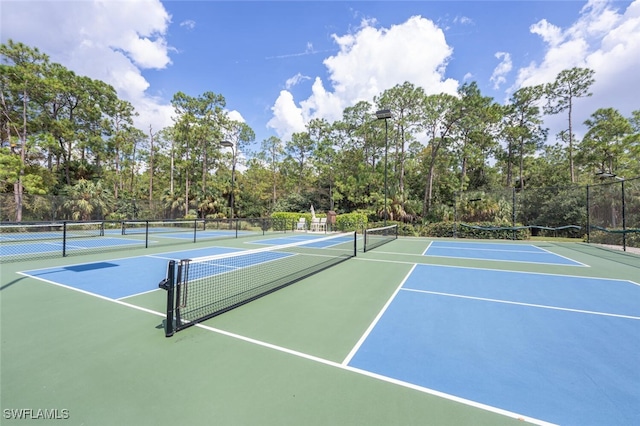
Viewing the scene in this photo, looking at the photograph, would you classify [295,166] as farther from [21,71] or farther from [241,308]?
[241,308]

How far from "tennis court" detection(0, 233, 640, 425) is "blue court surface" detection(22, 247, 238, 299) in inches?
3.4

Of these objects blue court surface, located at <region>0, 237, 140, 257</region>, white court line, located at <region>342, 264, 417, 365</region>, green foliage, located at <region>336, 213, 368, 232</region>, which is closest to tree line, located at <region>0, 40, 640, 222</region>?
green foliage, located at <region>336, 213, 368, 232</region>

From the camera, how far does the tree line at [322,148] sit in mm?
21062

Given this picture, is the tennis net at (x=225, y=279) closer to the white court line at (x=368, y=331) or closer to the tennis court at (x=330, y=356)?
the tennis court at (x=330, y=356)

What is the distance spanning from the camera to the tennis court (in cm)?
210

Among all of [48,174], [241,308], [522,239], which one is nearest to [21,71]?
[48,174]

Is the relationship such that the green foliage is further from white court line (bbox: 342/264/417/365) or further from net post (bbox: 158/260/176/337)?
net post (bbox: 158/260/176/337)

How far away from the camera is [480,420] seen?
6.56ft

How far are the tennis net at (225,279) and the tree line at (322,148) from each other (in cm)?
1217

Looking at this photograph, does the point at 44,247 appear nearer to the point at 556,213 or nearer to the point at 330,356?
the point at 330,356

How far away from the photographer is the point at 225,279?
20.3ft

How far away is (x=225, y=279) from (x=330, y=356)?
4.09 meters

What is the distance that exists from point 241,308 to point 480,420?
3.58m

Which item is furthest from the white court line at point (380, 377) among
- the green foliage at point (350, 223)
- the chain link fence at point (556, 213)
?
the green foliage at point (350, 223)
